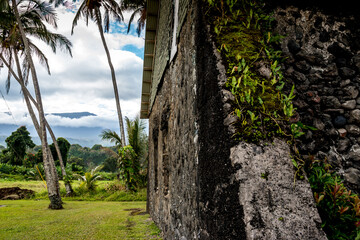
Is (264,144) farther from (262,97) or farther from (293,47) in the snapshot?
(293,47)

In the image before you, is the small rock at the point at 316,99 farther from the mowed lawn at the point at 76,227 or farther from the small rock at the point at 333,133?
the mowed lawn at the point at 76,227

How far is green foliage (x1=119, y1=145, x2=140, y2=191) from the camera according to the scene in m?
13.9

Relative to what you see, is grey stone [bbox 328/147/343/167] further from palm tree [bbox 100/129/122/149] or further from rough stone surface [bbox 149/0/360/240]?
palm tree [bbox 100/129/122/149]

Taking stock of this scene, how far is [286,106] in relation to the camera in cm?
200

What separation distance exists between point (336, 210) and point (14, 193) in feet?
56.1

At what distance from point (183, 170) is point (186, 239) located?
83 cm

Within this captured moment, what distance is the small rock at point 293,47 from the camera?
2.66m

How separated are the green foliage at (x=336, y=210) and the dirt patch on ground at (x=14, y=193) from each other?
16.5 meters

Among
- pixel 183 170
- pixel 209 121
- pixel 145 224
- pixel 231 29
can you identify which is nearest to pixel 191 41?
pixel 231 29

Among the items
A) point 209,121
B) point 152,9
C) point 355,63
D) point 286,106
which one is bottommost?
point 209,121

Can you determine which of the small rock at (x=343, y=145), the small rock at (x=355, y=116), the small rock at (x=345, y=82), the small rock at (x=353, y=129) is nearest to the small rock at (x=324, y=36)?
the small rock at (x=345, y=82)

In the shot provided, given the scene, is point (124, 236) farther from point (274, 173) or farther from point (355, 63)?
point (355, 63)

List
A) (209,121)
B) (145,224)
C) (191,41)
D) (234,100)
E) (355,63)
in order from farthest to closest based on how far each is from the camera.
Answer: (145,224), (191,41), (355,63), (209,121), (234,100)

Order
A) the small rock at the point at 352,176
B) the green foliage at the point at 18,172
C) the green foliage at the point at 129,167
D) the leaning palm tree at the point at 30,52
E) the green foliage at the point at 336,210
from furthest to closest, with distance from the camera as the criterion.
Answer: the green foliage at the point at 18,172
the green foliage at the point at 129,167
the leaning palm tree at the point at 30,52
the small rock at the point at 352,176
the green foliage at the point at 336,210
